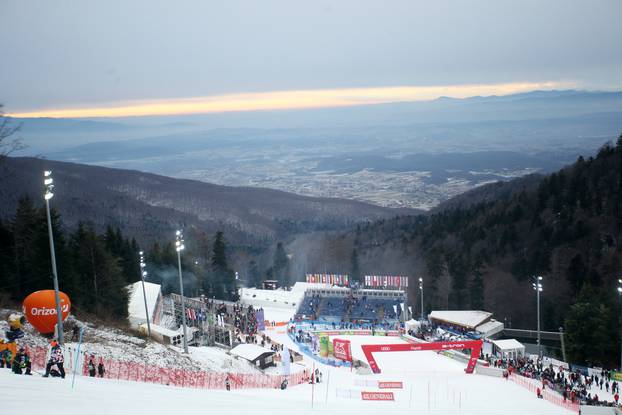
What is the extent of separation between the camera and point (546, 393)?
2800 centimetres

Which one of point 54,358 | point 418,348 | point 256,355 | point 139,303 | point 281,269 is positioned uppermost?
point 54,358

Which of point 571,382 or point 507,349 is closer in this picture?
point 571,382

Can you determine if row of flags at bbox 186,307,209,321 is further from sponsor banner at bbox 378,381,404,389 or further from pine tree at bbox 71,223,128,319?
sponsor banner at bbox 378,381,404,389

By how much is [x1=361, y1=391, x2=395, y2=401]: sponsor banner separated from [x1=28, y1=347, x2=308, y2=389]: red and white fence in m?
4.13

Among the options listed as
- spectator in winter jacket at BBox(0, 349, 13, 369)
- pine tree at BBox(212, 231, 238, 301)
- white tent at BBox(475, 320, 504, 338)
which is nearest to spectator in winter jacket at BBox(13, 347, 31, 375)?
spectator in winter jacket at BBox(0, 349, 13, 369)

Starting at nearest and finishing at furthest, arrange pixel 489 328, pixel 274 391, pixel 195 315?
1. pixel 274 391
2. pixel 195 315
3. pixel 489 328

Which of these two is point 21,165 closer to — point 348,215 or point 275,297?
point 348,215

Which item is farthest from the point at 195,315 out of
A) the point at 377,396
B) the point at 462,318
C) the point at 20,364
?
the point at 20,364

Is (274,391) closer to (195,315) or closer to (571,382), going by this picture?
(571,382)

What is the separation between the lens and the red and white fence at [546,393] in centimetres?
2586

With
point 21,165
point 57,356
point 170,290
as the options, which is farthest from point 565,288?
point 21,165

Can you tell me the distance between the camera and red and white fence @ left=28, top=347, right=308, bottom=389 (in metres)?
18.7

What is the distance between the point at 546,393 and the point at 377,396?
28.7 feet

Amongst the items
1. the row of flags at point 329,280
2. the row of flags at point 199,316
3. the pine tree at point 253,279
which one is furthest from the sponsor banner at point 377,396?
the pine tree at point 253,279
